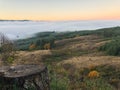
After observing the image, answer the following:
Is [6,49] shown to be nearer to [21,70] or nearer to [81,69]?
[21,70]

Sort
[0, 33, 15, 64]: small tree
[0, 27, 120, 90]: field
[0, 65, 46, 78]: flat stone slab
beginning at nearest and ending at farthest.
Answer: [0, 65, 46, 78]: flat stone slab
[0, 27, 120, 90]: field
[0, 33, 15, 64]: small tree

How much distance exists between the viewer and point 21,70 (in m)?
19.7

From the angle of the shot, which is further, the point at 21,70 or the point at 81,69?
the point at 81,69

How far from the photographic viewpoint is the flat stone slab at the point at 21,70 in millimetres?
18891

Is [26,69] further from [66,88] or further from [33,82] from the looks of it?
[66,88]

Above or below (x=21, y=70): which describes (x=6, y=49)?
above

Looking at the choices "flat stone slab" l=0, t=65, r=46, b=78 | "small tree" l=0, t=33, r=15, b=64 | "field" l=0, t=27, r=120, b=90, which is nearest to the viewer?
"flat stone slab" l=0, t=65, r=46, b=78

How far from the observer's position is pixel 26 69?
19.8 m

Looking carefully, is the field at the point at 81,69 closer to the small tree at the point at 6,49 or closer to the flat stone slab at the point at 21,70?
the flat stone slab at the point at 21,70

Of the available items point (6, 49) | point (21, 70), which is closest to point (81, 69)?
point (6, 49)

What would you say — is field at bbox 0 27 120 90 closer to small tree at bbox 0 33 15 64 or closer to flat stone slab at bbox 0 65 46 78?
flat stone slab at bbox 0 65 46 78

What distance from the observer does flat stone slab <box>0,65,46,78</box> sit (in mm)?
18891

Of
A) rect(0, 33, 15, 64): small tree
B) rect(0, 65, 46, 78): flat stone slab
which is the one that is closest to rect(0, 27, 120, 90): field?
rect(0, 65, 46, 78): flat stone slab

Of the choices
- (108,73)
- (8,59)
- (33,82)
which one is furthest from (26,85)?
(108,73)
